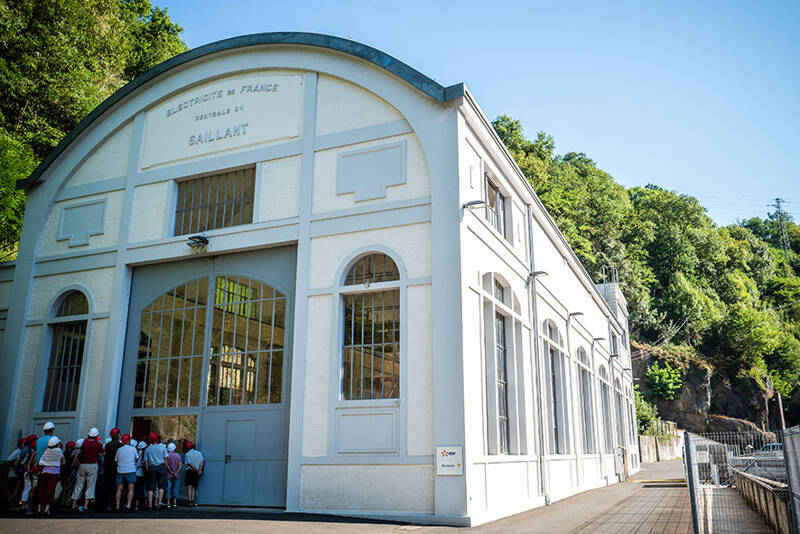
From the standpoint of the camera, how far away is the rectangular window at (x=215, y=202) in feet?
49.3

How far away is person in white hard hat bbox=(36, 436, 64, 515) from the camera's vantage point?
12.2m

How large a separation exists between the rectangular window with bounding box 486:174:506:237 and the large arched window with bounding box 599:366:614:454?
568 inches

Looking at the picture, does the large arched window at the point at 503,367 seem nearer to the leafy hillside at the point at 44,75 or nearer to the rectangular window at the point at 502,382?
the rectangular window at the point at 502,382

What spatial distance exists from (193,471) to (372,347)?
4726 mm

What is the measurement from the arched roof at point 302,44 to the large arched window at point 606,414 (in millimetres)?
19229

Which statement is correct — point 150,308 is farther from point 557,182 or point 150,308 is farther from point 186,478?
point 557,182

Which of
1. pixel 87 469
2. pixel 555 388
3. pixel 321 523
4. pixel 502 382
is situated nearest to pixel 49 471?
pixel 87 469

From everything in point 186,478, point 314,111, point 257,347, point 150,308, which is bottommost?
point 186,478

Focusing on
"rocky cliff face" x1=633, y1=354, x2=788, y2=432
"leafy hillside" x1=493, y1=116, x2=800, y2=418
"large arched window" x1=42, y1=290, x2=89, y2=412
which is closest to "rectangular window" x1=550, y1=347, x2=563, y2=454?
"large arched window" x1=42, y1=290, x2=89, y2=412

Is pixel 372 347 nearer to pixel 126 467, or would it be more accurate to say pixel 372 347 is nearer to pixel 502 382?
pixel 502 382

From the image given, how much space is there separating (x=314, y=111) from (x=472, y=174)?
13.0 ft

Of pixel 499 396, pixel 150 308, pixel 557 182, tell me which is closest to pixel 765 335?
pixel 557 182

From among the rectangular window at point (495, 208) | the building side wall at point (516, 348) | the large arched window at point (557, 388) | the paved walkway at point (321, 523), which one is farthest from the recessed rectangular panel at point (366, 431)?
the large arched window at point (557, 388)

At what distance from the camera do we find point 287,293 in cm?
1377
